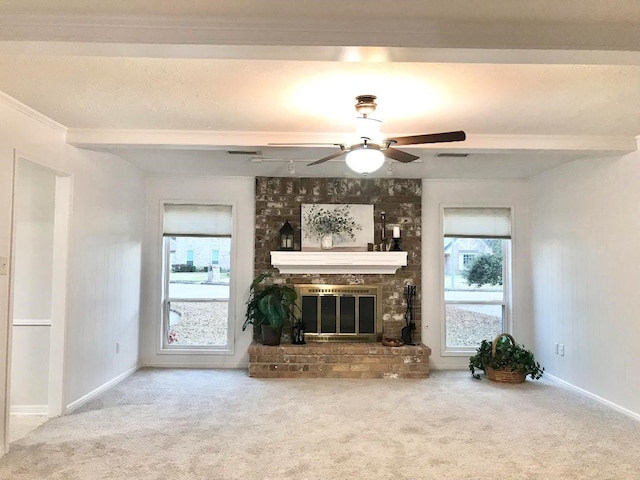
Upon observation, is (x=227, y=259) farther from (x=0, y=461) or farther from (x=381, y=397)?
(x=0, y=461)

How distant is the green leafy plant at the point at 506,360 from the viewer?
5508mm

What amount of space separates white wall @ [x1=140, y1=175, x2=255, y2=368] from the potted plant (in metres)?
0.30

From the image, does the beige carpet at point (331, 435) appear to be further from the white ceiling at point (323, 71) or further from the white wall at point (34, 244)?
the white ceiling at point (323, 71)

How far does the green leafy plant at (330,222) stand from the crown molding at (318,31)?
4246 mm

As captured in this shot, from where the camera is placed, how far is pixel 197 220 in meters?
6.48

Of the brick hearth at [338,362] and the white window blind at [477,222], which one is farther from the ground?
the white window blind at [477,222]

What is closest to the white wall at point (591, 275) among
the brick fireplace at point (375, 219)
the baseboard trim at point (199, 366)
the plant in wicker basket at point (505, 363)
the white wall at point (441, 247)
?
the white wall at point (441, 247)

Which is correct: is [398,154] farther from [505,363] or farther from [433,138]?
[505,363]

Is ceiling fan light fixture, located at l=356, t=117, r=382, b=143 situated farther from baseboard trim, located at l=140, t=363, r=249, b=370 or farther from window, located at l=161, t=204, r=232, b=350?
baseboard trim, located at l=140, t=363, r=249, b=370

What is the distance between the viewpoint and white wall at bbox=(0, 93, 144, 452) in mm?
3432

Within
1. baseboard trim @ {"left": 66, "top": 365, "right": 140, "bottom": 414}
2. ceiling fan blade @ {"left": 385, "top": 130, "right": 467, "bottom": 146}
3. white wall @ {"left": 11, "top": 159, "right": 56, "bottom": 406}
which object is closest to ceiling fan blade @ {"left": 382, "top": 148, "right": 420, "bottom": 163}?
ceiling fan blade @ {"left": 385, "top": 130, "right": 467, "bottom": 146}

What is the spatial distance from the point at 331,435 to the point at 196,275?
11.1ft

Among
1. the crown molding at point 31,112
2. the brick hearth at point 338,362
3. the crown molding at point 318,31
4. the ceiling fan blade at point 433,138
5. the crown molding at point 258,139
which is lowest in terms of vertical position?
the brick hearth at point 338,362

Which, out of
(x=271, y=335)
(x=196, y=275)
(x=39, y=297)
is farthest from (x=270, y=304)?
(x=39, y=297)
